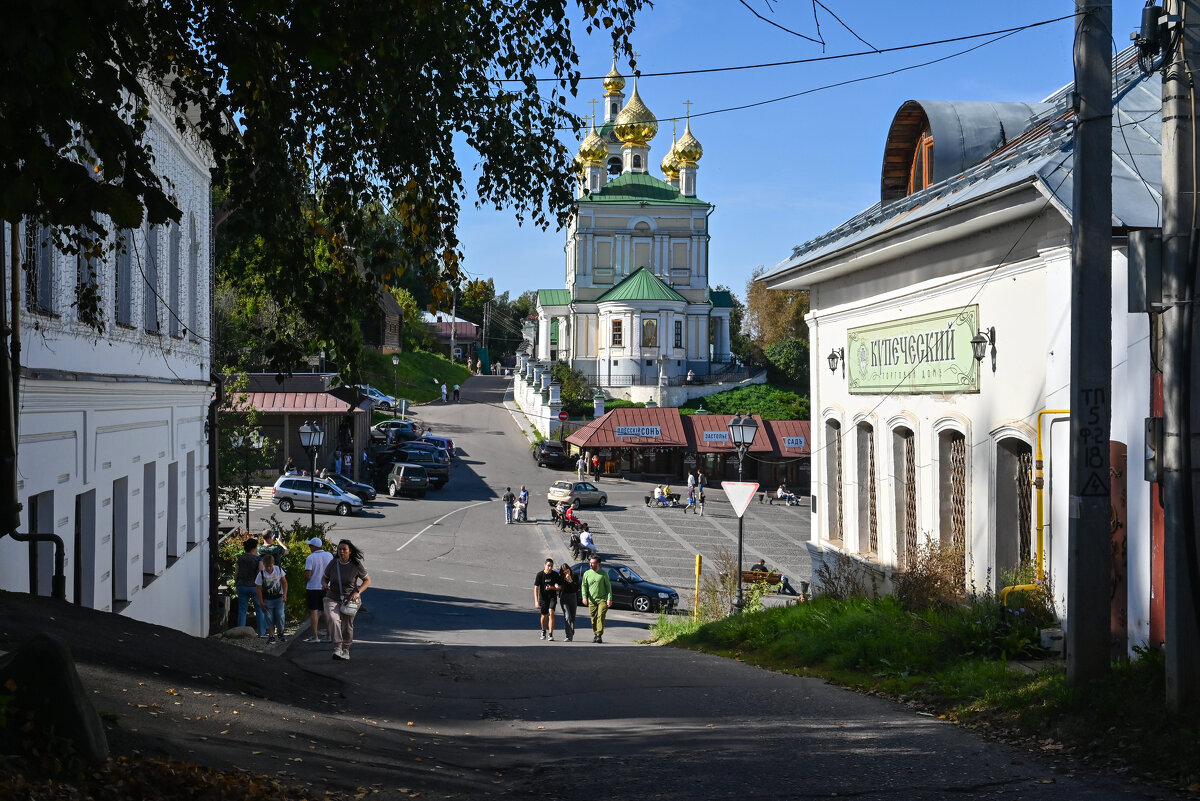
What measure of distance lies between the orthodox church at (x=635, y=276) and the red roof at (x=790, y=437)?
14752 mm

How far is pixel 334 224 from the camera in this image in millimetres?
7781

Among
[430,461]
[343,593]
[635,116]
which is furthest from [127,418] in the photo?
[635,116]

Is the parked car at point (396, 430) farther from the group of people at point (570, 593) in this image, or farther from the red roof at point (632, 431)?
the group of people at point (570, 593)

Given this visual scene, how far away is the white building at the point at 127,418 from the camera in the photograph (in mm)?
10539

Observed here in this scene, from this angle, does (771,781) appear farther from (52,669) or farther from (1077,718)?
(52,669)

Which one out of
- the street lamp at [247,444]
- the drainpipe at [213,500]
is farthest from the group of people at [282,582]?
the street lamp at [247,444]

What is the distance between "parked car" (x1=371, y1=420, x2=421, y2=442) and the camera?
192 ft

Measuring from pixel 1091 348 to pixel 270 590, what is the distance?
1221 centimetres

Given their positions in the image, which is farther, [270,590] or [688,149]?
[688,149]

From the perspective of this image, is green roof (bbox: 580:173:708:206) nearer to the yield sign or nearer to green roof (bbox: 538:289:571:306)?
green roof (bbox: 538:289:571:306)

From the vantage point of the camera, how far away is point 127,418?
540 inches

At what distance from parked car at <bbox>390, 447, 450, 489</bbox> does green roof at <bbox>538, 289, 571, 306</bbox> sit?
34714mm

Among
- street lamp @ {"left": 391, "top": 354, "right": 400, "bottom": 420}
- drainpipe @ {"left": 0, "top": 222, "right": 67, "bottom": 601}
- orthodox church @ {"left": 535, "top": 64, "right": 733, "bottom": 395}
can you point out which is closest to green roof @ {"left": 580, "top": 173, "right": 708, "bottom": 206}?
orthodox church @ {"left": 535, "top": 64, "right": 733, "bottom": 395}

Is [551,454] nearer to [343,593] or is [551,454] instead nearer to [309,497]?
[309,497]
